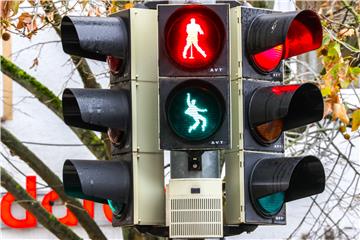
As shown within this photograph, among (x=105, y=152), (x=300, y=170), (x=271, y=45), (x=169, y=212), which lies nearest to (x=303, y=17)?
(x=271, y=45)

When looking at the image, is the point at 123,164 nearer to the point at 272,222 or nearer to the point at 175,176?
the point at 175,176

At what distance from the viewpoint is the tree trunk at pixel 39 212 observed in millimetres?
13188

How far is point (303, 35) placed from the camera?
25.1 feet

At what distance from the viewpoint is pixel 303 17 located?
25.0 ft

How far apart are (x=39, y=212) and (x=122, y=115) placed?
617 cm

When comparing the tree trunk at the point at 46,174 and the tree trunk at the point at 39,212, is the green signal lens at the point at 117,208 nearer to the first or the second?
the tree trunk at the point at 39,212

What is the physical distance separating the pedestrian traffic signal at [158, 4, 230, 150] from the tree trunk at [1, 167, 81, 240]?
19.7ft

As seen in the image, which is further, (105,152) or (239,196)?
(105,152)

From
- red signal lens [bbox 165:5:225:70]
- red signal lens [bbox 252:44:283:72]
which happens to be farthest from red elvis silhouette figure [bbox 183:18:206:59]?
red signal lens [bbox 252:44:283:72]

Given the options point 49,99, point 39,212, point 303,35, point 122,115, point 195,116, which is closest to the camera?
point 195,116

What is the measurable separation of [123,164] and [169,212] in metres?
0.38

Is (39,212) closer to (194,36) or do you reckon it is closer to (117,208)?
(117,208)

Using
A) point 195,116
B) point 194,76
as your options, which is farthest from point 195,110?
point 194,76

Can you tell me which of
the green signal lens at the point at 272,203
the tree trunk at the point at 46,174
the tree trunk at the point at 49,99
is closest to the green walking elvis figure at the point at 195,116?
the green signal lens at the point at 272,203
